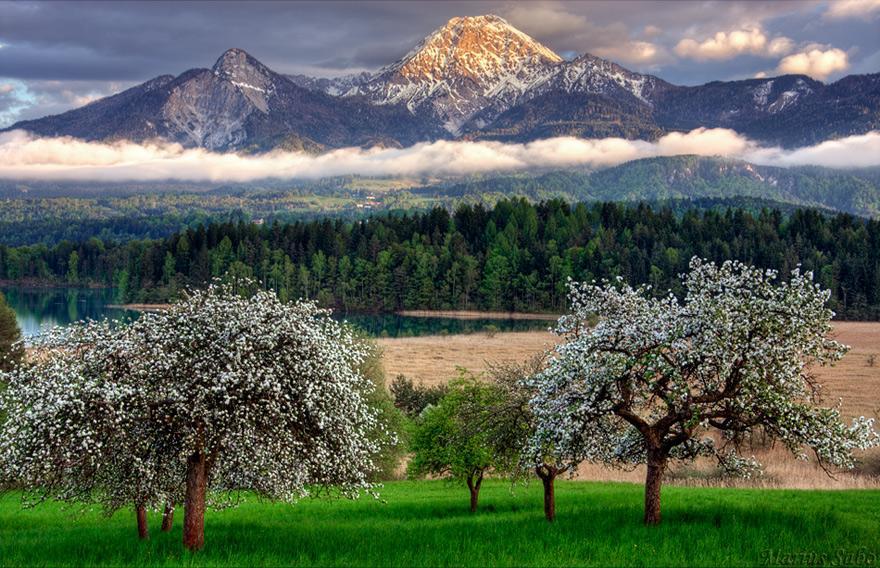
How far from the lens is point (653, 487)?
85.5ft

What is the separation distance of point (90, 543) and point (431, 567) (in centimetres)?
1107

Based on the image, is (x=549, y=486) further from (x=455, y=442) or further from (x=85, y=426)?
(x=85, y=426)

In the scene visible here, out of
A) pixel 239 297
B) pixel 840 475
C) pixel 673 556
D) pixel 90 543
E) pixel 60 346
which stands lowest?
pixel 840 475

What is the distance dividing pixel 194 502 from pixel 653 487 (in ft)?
47.9

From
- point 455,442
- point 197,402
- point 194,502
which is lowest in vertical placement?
point 455,442

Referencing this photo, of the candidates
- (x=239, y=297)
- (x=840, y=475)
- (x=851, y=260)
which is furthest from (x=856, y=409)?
(x=851, y=260)

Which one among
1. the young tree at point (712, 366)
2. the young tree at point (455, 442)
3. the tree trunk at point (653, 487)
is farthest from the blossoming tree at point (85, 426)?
the tree trunk at point (653, 487)

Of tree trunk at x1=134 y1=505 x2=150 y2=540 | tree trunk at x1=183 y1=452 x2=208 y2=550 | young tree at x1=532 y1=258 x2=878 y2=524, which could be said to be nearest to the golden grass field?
young tree at x1=532 y1=258 x2=878 y2=524

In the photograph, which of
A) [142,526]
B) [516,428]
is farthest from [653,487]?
[142,526]

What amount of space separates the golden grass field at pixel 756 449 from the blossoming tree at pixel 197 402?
11749mm

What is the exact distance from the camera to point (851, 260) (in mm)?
192000

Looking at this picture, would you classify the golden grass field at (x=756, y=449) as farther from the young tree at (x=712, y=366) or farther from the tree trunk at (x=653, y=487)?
the tree trunk at (x=653, y=487)

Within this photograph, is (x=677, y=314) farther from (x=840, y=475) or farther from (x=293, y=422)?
(x=840, y=475)

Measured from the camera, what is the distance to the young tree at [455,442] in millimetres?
34062
